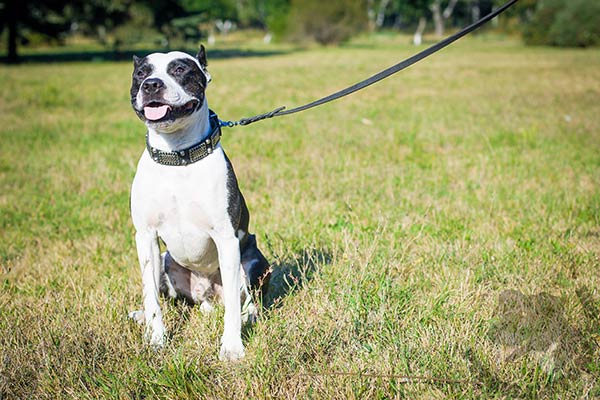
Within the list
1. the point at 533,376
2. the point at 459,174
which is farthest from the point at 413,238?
the point at 459,174

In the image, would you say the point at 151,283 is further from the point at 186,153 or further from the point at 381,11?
the point at 381,11

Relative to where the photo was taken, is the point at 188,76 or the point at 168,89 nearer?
the point at 168,89

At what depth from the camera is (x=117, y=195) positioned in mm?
5840

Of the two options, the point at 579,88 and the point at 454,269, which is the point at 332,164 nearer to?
the point at 454,269

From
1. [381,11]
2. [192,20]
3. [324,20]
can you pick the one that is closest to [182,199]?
[192,20]

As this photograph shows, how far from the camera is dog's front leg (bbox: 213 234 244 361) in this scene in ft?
9.13

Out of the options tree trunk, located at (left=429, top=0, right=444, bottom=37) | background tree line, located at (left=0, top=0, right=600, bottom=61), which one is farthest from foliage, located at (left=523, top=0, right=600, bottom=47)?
tree trunk, located at (left=429, top=0, right=444, bottom=37)

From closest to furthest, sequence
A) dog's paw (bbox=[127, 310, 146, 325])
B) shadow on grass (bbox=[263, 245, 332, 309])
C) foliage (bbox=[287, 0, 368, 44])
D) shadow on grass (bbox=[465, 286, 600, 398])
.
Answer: shadow on grass (bbox=[465, 286, 600, 398])
dog's paw (bbox=[127, 310, 146, 325])
shadow on grass (bbox=[263, 245, 332, 309])
foliage (bbox=[287, 0, 368, 44])

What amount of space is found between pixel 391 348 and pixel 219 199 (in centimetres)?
112

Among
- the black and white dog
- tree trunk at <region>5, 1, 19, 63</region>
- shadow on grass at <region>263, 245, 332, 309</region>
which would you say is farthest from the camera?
tree trunk at <region>5, 1, 19, 63</region>

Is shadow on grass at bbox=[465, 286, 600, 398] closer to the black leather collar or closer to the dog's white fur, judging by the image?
the dog's white fur

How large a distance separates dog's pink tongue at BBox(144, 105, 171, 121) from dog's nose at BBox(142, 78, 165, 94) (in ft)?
0.26

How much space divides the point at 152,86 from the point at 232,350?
1.33m

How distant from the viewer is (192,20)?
27.3 meters
